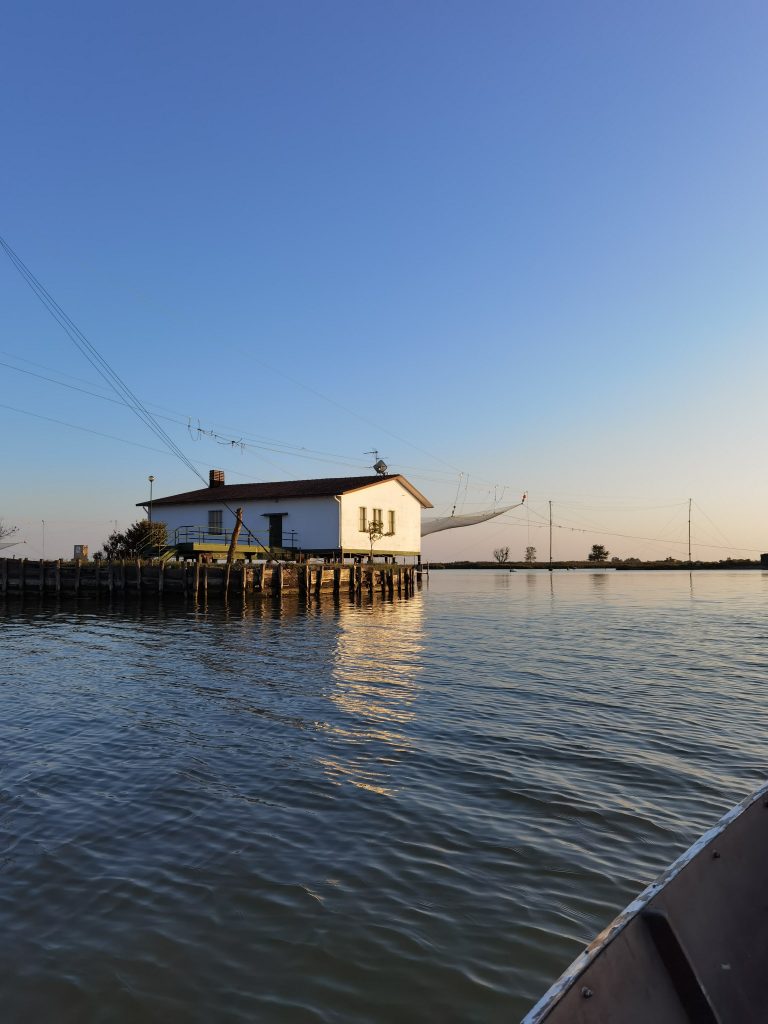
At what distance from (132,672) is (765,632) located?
19.5 metres

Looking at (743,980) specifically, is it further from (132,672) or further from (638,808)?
(132,672)

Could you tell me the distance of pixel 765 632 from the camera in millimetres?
22750

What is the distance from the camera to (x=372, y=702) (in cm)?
1149

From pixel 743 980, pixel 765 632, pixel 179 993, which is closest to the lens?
pixel 743 980

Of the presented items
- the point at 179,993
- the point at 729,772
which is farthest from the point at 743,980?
the point at 729,772

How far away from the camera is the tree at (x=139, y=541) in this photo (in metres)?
44.4

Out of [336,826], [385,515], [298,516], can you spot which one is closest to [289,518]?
[298,516]

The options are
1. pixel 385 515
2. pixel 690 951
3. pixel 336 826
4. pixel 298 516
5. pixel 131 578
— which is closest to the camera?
pixel 690 951

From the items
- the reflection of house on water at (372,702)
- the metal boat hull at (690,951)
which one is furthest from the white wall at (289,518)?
the metal boat hull at (690,951)

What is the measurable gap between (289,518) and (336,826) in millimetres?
37761

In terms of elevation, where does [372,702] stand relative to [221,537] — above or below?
below

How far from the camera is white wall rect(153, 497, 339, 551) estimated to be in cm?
4209

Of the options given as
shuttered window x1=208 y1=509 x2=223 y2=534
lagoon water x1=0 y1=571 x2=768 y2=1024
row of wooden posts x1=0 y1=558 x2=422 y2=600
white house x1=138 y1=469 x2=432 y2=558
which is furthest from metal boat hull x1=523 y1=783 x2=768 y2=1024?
shuttered window x1=208 y1=509 x2=223 y2=534

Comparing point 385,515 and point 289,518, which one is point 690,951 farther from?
point 385,515
